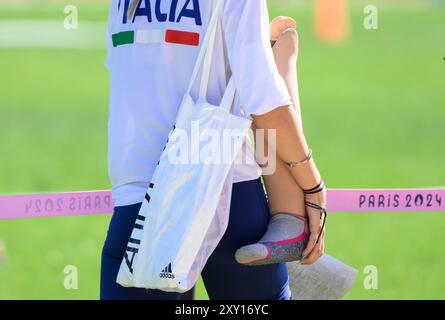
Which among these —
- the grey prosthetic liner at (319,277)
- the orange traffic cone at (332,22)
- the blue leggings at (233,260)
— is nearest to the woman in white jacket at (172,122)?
the blue leggings at (233,260)

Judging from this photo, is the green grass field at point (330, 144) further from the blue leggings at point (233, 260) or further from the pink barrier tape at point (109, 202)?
the blue leggings at point (233, 260)

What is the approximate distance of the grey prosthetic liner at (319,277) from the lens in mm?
3305

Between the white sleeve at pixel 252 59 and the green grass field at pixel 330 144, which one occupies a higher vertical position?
the white sleeve at pixel 252 59

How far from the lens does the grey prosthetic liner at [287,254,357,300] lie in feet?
10.8

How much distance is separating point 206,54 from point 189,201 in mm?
407

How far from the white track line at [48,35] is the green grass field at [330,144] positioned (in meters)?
0.94

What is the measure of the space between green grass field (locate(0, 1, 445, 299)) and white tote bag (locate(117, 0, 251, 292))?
306 cm

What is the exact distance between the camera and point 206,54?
2.69 meters

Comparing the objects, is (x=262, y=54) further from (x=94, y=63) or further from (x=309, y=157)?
(x=94, y=63)

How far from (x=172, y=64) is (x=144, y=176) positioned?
0.33 m

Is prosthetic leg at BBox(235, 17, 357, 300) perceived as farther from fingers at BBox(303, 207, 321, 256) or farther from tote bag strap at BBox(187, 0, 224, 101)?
tote bag strap at BBox(187, 0, 224, 101)

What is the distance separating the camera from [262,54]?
264 cm

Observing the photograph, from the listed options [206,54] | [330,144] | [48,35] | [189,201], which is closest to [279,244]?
[189,201]
